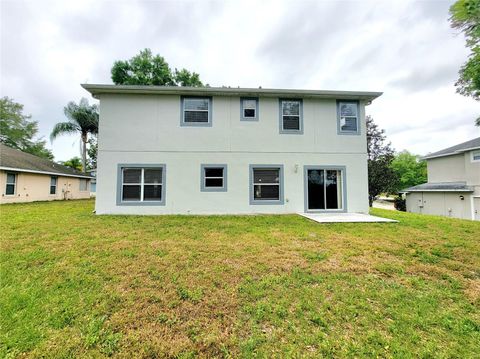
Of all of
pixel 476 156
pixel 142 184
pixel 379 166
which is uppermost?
pixel 476 156

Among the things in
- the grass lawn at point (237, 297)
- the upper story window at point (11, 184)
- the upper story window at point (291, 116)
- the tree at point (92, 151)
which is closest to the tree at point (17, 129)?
the tree at point (92, 151)

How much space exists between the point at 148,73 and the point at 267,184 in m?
16.1

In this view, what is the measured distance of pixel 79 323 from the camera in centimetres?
237

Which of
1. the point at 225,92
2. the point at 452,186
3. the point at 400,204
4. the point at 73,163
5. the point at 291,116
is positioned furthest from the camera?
the point at 73,163

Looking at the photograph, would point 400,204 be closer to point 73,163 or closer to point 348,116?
point 348,116

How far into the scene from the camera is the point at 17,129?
25703mm

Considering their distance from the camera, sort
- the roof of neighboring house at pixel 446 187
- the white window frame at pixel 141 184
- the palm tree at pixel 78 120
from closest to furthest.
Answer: the white window frame at pixel 141 184
the roof of neighboring house at pixel 446 187
the palm tree at pixel 78 120

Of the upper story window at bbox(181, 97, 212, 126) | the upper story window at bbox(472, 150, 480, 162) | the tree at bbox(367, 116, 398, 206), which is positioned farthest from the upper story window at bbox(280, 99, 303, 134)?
the upper story window at bbox(472, 150, 480, 162)

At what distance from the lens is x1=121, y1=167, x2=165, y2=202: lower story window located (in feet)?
29.7

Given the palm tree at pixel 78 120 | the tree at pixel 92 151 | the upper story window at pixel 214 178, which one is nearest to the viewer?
the upper story window at pixel 214 178

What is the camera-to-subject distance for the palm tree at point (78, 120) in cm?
1911

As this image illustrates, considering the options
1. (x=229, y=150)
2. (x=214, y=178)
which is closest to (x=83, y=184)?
(x=214, y=178)

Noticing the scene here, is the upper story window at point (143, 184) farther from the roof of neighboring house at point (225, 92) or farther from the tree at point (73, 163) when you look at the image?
the tree at point (73, 163)

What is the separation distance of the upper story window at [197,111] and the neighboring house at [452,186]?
64.4 ft
